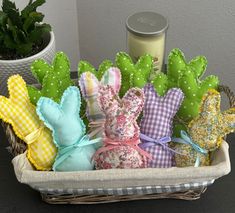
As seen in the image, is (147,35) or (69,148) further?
(147,35)

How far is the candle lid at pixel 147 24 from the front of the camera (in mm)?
759

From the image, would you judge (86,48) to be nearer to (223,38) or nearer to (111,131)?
(223,38)

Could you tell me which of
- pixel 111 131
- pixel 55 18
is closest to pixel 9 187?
pixel 111 131

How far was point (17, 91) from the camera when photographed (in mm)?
667

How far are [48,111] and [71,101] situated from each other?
40mm

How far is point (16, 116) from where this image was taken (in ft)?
2.13

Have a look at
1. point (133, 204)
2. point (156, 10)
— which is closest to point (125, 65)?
point (133, 204)

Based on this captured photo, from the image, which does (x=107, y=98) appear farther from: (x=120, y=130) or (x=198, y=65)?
(x=198, y=65)

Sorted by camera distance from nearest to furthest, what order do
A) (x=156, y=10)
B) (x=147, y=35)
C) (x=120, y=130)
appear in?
(x=120, y=130)
(x=147, y=35)
(x=156, y=10)

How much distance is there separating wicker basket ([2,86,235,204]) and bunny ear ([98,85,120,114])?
111 millimetres

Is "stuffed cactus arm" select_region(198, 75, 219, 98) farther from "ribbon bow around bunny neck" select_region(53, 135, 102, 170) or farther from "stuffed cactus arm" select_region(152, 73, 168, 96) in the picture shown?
"ribbon bow around bunny neck" select_region(53, 135, 102, 170)

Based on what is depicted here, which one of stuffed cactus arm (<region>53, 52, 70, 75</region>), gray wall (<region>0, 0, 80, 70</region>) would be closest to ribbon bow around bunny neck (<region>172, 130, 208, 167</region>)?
stuffed cactus arm (<region>53, 52, 70, 75</region>)

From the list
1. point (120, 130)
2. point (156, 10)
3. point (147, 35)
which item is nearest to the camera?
point (120, 130)

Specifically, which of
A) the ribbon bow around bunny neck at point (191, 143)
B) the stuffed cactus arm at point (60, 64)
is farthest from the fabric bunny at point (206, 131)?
the stuffed cactus arm at point (60, 64)
